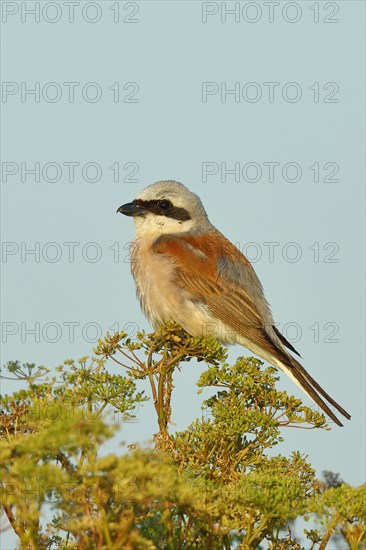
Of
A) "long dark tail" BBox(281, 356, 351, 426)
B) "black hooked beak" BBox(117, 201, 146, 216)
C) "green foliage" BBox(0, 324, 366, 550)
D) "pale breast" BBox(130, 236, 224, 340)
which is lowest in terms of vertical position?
"green foliage" BBox(0, 324, 366, 550)

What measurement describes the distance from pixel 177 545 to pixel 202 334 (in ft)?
10.7

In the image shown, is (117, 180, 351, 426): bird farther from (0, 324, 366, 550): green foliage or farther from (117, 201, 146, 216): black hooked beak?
(0, 324, 366, 550): green foliage

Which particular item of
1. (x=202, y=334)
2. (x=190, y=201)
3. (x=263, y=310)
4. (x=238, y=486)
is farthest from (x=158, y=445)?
(x=190, y=201)

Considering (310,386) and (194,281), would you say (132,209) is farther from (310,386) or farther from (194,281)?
(310,386)

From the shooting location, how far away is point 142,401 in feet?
12.2

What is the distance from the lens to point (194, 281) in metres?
6.70

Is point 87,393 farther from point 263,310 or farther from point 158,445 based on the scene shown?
point 263,310

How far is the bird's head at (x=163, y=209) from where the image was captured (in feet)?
23.1

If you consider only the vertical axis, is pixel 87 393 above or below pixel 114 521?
above

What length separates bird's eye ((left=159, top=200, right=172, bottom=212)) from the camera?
7.08m

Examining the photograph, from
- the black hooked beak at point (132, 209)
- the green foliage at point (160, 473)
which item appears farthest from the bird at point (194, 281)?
the green foliage at point (160, 473)

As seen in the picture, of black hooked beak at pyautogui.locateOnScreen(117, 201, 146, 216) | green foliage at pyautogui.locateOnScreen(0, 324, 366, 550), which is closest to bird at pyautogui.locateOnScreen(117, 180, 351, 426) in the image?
black hooked beak at pyautogui.locateOnScreen(117, 201, 146, 216)

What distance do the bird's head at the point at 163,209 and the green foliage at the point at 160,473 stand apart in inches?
108

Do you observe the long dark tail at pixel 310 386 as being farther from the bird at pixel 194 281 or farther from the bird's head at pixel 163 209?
the bird's head at pixel 163 209
